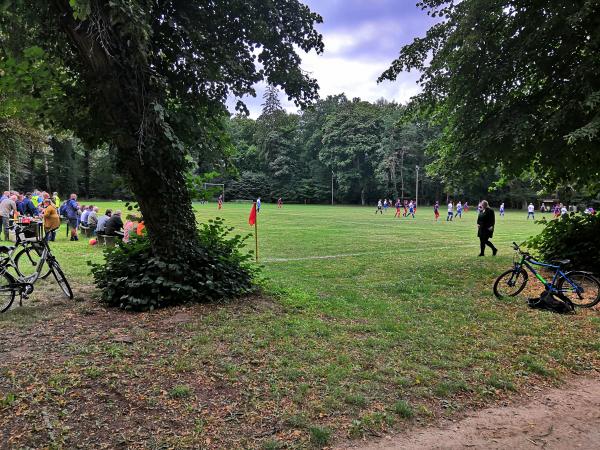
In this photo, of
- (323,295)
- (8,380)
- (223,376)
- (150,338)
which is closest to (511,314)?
(323,295)

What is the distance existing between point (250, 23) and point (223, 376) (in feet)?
18.7

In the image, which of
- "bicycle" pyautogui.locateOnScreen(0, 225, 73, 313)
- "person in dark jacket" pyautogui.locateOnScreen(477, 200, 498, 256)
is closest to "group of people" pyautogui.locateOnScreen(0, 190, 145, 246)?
"bicycle" pyautogui.locateOnScreen(0, 225, 73, 313)

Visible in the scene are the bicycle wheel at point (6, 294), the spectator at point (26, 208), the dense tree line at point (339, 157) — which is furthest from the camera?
the dense tree line at point (339, 157)

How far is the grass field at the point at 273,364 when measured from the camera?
11.1 feet

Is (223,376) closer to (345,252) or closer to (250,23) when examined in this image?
(250,23)

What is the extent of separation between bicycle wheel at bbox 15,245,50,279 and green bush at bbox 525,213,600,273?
1077 cm

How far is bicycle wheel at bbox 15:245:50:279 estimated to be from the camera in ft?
24.8

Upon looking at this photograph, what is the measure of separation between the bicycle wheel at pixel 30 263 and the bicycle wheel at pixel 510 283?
8.12 metres

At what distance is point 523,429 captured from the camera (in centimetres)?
357

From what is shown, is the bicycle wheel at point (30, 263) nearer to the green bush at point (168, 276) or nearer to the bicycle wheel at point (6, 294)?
the bicycle wheel at point (6, 294)

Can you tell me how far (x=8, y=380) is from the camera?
3.88 m

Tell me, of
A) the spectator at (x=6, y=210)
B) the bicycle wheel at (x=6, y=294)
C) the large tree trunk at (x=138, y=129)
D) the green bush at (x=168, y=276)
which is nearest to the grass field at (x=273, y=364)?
the bicycle wheel at (x=6, y=294)

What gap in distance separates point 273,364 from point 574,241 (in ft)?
29.4

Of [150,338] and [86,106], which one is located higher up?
[86,106]
